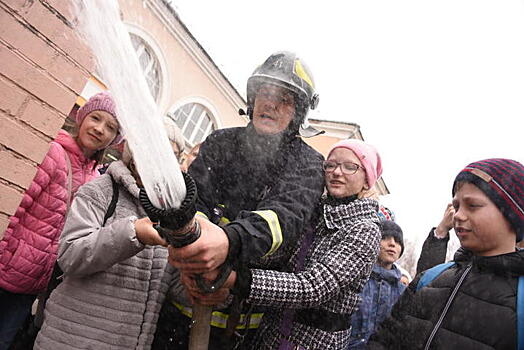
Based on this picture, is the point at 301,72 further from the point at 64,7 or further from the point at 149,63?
the point at 149,63

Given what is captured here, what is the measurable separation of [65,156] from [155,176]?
167cm

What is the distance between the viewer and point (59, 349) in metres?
1.70

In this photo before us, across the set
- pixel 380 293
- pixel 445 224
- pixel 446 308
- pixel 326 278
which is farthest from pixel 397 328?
pixel 445 224

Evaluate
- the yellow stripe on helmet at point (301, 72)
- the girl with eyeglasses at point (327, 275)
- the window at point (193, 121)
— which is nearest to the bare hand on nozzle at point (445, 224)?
the girl with eyeglasses at point (327, 275)

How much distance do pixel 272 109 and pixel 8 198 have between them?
142cm

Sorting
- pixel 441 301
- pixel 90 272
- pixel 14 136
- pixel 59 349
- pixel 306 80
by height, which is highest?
pixel 306 80

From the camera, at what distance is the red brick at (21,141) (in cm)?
153

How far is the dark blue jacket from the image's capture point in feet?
10.2

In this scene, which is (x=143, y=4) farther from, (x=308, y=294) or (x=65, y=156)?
(x=308, y=294)

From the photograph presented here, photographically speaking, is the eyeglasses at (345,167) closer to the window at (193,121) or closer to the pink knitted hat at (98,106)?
the pink knitted hat at (98,106)

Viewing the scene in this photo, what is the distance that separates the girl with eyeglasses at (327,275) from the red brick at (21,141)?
965mm

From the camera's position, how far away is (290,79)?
2127 mm

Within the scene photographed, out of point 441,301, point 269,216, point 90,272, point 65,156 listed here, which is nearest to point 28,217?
point 65,156

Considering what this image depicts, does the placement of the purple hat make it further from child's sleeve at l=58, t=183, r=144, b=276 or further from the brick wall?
the brick wall
